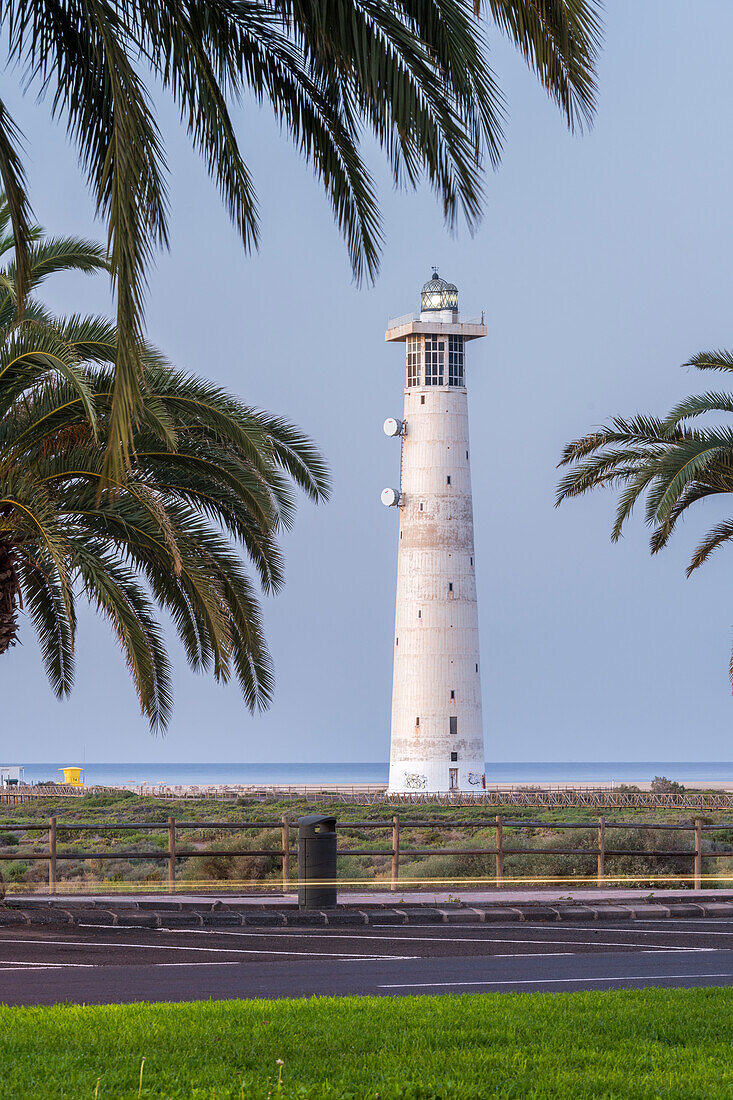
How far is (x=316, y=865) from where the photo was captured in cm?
1841

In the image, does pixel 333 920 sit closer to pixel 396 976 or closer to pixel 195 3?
pixel 396 976

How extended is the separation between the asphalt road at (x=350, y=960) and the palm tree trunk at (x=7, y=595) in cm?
330

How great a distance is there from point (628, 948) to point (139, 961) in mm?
5254

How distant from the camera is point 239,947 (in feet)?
48.1

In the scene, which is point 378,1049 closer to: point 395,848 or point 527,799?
point 395,848

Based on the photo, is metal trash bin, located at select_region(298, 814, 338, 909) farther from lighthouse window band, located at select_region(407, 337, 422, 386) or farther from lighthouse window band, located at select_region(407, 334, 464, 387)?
lighthouse window band, located at select_region(407, 337, 422, 386)

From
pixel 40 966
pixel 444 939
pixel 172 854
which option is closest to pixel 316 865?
pixel 172 854

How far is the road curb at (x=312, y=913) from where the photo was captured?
16.7 m

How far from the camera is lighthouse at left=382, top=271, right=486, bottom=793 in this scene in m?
50.6

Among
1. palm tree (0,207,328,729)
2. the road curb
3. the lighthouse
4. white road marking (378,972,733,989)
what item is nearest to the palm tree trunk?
palm tree (0,207,328,729)

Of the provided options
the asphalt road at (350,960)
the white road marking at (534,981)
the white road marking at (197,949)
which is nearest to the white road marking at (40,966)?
the asphalt road at (350,960)

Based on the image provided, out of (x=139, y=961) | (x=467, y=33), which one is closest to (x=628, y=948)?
(x=139, y=961)

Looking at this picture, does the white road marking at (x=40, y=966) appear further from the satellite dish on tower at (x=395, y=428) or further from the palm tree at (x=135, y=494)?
the satellite dish on tower at (x=395, y=428)

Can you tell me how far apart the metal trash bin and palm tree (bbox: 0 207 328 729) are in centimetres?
199
